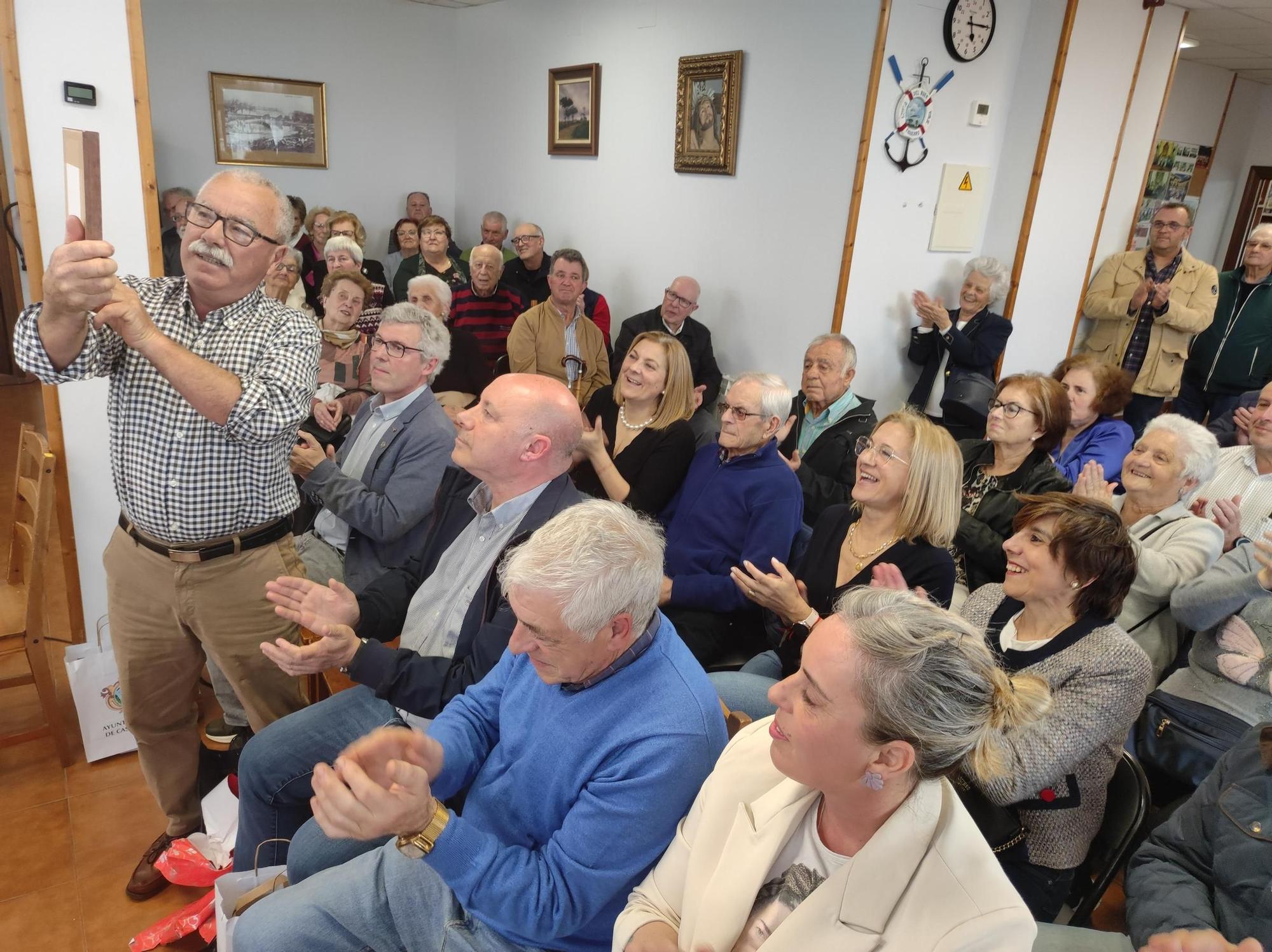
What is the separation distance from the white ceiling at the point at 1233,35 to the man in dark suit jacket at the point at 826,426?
3258 millimetres

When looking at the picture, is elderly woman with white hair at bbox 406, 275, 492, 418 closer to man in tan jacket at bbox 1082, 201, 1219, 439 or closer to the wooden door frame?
man in tan jacket at bbox 1082, 201, 1219, 439

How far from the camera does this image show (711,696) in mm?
1426

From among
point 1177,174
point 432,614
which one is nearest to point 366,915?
point 432,614

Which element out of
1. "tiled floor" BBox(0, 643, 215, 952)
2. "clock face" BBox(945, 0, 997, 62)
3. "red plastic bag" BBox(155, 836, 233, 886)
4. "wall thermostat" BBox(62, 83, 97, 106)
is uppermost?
"clock face" BBox(945, 0, 997, 62)

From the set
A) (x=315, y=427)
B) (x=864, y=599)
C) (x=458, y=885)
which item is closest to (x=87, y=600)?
(x=315, y=427)

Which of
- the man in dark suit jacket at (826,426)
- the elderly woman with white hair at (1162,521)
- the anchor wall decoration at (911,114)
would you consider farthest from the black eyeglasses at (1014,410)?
the anchor wall decoration at (911,114)

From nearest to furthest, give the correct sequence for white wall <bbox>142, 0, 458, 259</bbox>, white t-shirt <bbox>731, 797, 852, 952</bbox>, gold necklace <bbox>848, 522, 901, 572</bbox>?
1. white t-shirt <bbox>731, 797, 852, 952</bbox>
2. gold necklace <bbox>848, 522, 901, 572</bbox>
3. white wall <bbox>142, 0, 458, 259</bbox>

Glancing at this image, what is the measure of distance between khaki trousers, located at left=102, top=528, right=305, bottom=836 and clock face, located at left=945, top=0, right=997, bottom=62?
3739 millimetres

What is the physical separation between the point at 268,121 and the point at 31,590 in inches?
206

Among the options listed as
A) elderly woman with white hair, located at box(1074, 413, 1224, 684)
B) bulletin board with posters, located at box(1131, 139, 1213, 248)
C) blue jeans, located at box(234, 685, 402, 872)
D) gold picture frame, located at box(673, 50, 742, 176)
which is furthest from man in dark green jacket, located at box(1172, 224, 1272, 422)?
blue jeans, located at box(234, 685, 402, 872)

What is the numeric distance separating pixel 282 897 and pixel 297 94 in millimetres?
6561

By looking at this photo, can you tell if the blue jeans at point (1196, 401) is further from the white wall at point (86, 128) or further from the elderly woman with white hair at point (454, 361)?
the white wall at point (86, 128)

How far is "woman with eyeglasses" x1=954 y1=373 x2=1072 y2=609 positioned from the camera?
2770 millimetres

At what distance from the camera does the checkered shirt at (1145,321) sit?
4.70 metres
